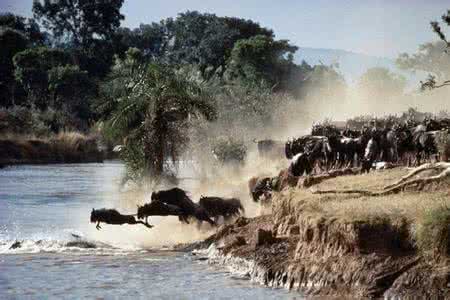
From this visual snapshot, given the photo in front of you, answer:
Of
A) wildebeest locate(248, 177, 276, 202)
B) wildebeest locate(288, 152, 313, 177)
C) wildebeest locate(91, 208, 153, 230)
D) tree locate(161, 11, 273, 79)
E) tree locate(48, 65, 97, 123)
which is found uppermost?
tree locate(161, 11, 273, 79)

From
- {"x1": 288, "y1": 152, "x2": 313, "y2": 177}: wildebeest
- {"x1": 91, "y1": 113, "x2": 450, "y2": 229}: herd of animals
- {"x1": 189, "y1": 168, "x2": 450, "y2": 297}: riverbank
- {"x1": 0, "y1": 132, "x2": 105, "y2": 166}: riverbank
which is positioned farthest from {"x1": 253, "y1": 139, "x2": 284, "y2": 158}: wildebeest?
{"x1": 0, "y1": 132, "x2": 105, "y2": 166}: riverbank

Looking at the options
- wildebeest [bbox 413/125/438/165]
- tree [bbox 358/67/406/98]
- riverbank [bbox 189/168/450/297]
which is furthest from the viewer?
tree [bbox 358/67/406/98]

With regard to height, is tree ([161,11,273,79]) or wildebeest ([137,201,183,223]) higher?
tree ([161,11,273,79])

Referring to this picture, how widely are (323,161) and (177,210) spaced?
493 centimetres

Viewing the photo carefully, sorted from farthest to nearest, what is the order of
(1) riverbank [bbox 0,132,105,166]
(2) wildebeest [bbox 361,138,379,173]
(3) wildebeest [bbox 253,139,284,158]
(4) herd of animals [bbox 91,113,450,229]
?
(1) riverbank [bbox 0,132,105,166] → (3) wildebeest [bbox 253,139,284,158] → (2) wildebeest [bbox 361,138,379,173] → (4) herd of animals [bbox 91,113,450,229]

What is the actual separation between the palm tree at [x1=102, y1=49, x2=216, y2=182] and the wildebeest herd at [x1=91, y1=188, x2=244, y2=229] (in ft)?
29.2

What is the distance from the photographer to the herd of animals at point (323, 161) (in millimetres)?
27484

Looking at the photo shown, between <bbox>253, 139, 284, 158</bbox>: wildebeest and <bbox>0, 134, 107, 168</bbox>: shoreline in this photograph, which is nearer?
<bbox>253, 139, 284, 158</bbox>: wildebeest

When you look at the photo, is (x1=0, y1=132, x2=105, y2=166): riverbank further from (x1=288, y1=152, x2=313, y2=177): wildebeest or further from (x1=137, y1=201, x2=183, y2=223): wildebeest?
(x1=137, y1=201, x2=183, y2=223): wildebeest

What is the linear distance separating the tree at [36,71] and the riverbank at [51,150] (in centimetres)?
1262

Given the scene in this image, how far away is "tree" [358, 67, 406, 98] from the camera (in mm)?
121162

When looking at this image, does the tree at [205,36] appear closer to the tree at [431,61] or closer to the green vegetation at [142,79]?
the green vegetation at [142,79]

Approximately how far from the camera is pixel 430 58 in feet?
480

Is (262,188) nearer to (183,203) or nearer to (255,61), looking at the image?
(183,203)
